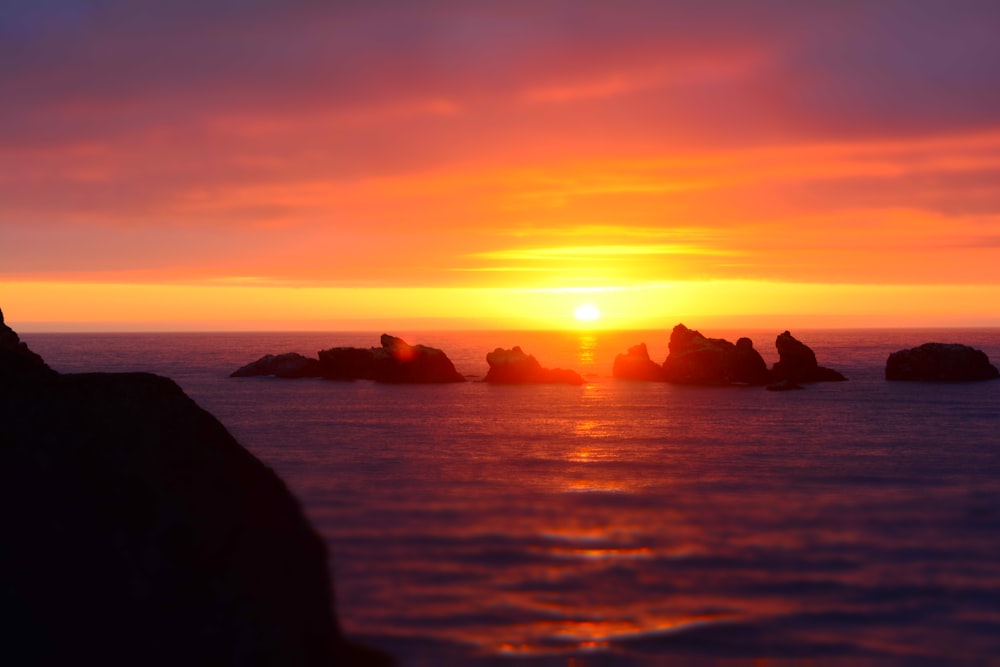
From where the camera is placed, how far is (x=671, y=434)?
151 ft

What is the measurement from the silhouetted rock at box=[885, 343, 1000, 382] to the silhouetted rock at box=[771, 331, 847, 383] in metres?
7.84

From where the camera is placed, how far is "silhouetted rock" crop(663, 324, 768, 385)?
93.2 m

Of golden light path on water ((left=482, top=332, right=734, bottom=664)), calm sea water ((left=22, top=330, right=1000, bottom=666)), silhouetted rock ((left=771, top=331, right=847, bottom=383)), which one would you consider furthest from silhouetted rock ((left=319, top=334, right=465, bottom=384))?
golden light path on water ((left=482, top=332, right=734, bottom=664))

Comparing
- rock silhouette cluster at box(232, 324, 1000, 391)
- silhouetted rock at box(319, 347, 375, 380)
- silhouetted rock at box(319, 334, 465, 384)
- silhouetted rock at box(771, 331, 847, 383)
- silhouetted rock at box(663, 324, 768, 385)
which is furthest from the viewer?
silhouetted rock at box(319, 347, 375, 380)

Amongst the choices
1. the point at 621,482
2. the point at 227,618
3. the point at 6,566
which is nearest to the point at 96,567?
the point at 6,566

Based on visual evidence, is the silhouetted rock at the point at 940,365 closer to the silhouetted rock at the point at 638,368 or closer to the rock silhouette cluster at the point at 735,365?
the rock silhouette cluster at the point at 735,365

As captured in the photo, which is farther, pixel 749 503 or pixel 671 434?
pixel 671 434

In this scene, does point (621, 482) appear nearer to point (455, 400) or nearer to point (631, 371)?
point (455, 400)

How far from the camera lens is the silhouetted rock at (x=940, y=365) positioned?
96000 mm

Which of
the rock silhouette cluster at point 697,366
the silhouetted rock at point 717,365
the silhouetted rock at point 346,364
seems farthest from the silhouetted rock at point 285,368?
the silhouetted rock at point 717,365

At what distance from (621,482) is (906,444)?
64.8 feet

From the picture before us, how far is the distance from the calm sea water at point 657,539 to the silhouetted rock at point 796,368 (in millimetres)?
46388

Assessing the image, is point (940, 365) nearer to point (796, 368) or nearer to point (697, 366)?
point (796, 368)

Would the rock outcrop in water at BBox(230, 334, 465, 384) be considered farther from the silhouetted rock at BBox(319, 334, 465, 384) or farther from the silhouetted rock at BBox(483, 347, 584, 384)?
the silhouetted rock at BBox(483, 347, 584, 384)
